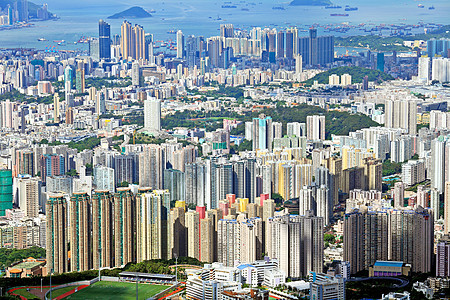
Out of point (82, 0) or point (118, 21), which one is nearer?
point (118, 21)

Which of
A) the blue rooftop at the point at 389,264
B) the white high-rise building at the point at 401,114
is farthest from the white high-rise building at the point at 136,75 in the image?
the blue rooftop at the point at 389,264

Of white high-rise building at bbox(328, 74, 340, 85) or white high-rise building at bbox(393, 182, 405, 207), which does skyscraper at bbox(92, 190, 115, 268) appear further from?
white high-rise building at bbox(328, 74, 340, 85)

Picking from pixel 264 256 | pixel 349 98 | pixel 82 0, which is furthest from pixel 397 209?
pixel 82 0

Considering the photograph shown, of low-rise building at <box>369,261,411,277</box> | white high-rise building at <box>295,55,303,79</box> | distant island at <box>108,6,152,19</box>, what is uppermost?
distant island at <box>108,6,152,19</box>

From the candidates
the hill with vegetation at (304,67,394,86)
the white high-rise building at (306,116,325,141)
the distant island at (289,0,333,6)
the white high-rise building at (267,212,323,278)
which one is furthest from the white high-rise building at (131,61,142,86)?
the white high-rise building at (267,212,323,278)

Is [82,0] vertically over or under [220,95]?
over

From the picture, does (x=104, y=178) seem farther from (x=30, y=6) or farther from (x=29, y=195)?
(x=30, y=6)

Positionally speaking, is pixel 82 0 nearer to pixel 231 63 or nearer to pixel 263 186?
pixel 231 63
